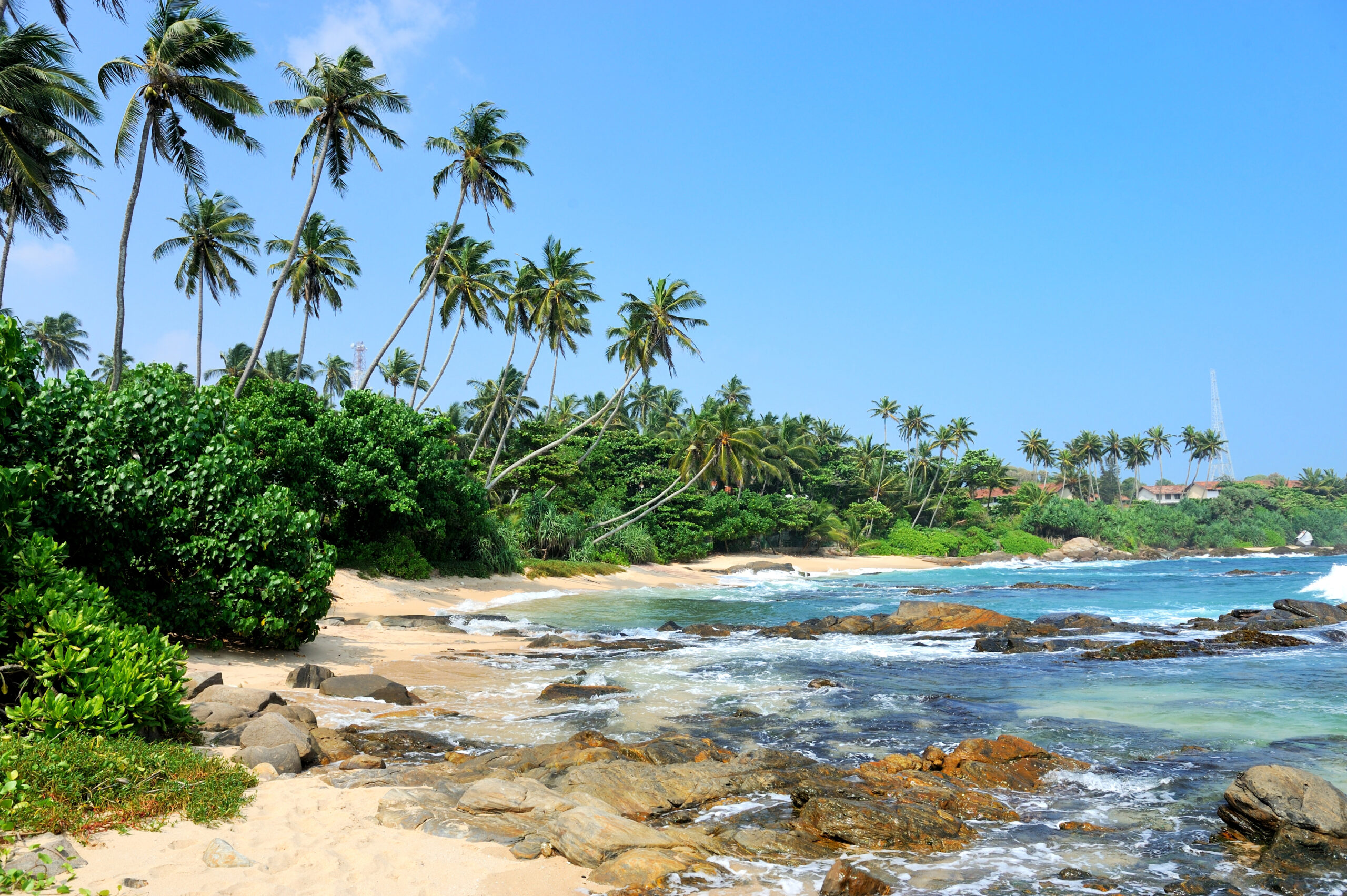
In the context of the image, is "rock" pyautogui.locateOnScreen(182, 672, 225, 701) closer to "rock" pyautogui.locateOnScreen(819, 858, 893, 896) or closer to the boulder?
the boulder

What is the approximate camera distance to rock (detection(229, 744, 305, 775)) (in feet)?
23.3

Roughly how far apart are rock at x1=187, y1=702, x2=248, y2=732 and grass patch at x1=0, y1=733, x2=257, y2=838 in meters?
1.69

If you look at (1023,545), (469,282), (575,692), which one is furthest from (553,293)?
(1023,545)

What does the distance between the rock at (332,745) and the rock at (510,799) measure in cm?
210

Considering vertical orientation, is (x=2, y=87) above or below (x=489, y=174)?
below

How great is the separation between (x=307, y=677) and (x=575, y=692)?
13.2 feet

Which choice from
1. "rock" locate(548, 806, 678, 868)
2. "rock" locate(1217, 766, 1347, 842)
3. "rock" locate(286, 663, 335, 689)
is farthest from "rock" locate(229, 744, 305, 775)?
"rock" locate(1217, 766, 1347, 842)

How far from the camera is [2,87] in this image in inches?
699

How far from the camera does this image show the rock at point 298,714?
8.68m

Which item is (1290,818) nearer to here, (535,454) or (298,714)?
(298,714)

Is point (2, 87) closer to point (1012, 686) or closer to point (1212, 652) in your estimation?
point (1012, 686)

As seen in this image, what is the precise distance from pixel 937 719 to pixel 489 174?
103 feet

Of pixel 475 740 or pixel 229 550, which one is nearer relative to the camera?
pixel 475 740

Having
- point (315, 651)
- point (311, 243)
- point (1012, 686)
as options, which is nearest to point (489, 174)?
point (311, 243)
